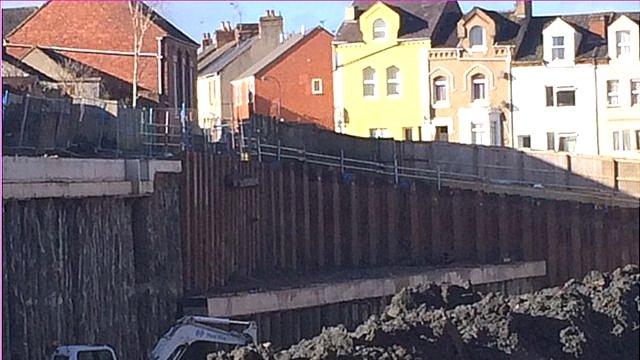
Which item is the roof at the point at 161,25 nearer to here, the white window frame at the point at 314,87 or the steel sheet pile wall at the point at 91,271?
the white window frame at the point at 314,87

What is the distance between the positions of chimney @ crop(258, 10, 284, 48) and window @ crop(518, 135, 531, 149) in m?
16.5

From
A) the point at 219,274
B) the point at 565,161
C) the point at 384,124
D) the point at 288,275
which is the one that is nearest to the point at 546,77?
the point at 565,161

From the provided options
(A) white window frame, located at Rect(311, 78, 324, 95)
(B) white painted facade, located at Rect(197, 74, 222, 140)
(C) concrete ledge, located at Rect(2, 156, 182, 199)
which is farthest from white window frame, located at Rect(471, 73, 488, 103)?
(C) concrete ledge, located at Rect(2, 156, 182, 199)

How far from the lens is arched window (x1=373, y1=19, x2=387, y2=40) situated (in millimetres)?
36562

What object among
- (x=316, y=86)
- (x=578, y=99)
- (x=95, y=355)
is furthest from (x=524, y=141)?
(x=95, y=355)

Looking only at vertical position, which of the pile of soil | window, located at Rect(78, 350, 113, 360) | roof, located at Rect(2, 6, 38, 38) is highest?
roof, located at Rect(2, 6, 38, 38)

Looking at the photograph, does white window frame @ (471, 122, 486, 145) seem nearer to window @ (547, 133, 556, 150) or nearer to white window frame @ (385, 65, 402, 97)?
window @ (547, 133, 556, 150)

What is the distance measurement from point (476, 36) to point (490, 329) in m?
18.2

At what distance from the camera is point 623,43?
96.0 feet

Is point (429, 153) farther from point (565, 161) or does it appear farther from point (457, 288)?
point (457, 288)

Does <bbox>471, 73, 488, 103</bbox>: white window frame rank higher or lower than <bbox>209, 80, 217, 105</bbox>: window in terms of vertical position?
lower

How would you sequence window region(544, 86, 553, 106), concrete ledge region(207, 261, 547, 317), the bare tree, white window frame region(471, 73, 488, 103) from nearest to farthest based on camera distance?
concrete ledge region(207, 261, 547, 317), window region(544, 86, 553, 106), white window frame region(471, 73, 488, 103), the bare tree

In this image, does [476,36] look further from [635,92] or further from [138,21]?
[635,92]

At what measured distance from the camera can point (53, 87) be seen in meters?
28.8
